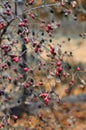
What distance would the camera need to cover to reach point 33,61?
14.6ft

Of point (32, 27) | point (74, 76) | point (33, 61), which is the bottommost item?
point (74, 76)

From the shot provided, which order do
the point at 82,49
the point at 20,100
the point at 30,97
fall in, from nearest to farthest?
the point at 30,97 → the point at 20,100 → the point at 82,49

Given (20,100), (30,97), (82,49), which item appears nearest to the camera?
(30,97)

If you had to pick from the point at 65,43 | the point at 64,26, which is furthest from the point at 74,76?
the point at 64,26

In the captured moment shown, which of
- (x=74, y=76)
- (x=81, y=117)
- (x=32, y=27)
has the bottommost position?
(x=81, y=117)

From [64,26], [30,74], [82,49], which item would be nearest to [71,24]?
[64,26]

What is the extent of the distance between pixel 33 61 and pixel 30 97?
0.55 meters

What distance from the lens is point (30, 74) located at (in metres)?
4.16

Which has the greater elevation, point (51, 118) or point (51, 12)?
point (51, 12)

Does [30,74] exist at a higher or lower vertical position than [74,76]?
higher

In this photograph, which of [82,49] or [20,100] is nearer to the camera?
[20,100]

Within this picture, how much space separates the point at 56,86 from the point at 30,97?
1.78 ft

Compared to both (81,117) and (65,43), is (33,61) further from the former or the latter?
(81,117)

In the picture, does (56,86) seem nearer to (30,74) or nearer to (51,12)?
(30,74)
